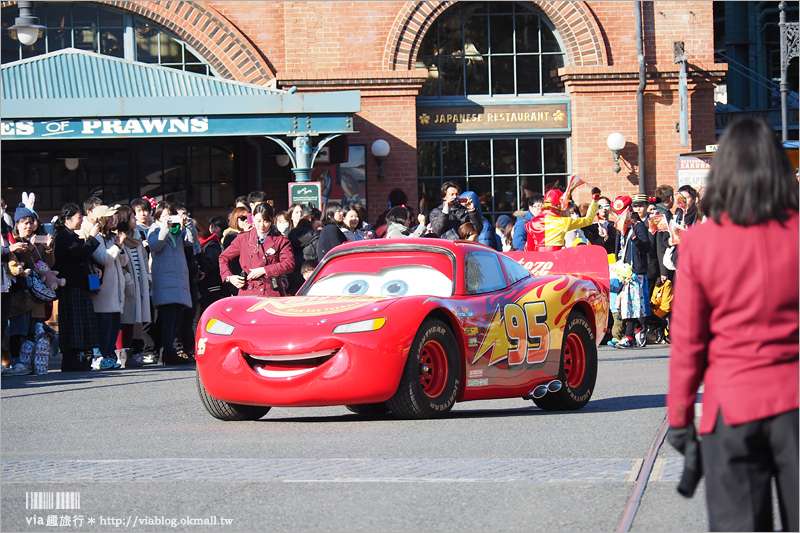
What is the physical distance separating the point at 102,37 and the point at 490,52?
7406mm

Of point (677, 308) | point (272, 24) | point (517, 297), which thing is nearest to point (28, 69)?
point (272, 24)

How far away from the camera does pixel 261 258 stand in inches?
511

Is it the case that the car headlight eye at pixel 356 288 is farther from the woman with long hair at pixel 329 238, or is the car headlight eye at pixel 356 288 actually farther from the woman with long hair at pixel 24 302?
the woman with long hair at pixel 24 302

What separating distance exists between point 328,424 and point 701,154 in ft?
53.8

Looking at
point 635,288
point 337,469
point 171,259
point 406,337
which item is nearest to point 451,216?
point 635,288

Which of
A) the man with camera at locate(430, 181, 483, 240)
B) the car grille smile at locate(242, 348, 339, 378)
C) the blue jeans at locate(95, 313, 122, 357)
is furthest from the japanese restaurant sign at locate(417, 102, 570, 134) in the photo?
the car grille smile at locate(242, 348, 339, 378)

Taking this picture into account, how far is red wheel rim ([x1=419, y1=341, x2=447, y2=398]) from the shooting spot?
9086 millimetres

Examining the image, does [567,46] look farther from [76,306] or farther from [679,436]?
[679,436]

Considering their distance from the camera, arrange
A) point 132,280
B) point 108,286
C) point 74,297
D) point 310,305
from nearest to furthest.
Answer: point 310,305 → point 74,297 → point 108,286 → point 132,280

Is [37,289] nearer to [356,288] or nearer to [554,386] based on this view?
[356,288]

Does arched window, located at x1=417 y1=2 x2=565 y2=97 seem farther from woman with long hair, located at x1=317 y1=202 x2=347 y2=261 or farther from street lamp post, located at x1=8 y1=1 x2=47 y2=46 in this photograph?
woman with long hair, located at x1=317 y1=202 x2=347 y2=261

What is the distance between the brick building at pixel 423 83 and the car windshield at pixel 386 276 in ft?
43.8

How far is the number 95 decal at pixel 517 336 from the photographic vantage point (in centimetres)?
954

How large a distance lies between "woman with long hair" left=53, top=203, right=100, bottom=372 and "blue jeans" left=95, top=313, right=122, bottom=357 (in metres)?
0.19
